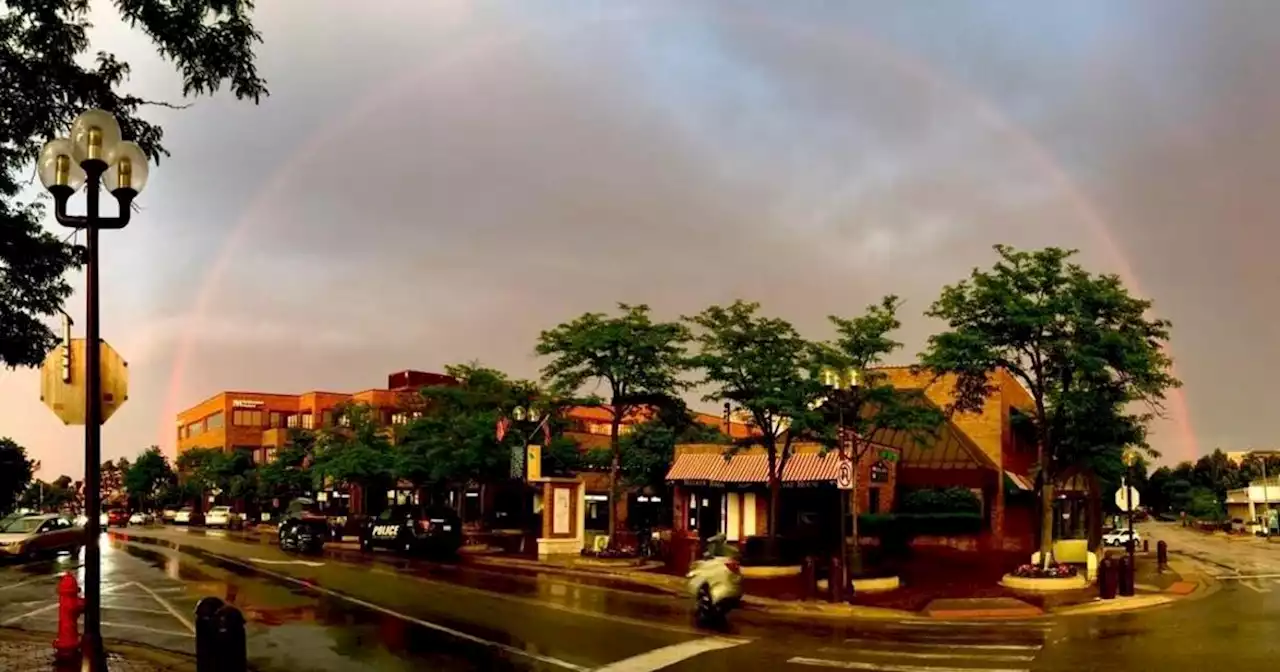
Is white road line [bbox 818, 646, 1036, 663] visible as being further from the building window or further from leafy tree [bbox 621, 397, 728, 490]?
the building window

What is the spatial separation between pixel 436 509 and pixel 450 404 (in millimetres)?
14890

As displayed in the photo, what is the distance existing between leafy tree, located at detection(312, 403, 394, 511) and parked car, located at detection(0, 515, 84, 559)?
2016cm

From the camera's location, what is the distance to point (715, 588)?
63.1 ft

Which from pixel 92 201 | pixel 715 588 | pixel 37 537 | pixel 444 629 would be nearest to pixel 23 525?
pixel 37 537

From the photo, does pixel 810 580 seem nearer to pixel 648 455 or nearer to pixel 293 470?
pixel 648 455

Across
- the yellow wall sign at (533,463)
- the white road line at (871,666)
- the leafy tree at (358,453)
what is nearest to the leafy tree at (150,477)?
the leafy tree at (358,453)

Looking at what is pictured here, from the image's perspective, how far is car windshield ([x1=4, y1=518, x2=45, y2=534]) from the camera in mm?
37312

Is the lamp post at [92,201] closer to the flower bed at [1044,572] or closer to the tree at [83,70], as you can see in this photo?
the tree at [83,70]

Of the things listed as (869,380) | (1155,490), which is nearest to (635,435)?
(869,380)

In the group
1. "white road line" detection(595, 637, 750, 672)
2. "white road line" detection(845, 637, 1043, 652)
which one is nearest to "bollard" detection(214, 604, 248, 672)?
"white road line" detection(595, 637, 750, 672)

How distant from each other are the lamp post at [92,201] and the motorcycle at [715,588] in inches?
436

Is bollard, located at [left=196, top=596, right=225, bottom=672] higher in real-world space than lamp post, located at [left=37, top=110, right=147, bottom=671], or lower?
lower

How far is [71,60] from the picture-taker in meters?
11.8

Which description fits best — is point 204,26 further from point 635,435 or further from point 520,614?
point 635,435
